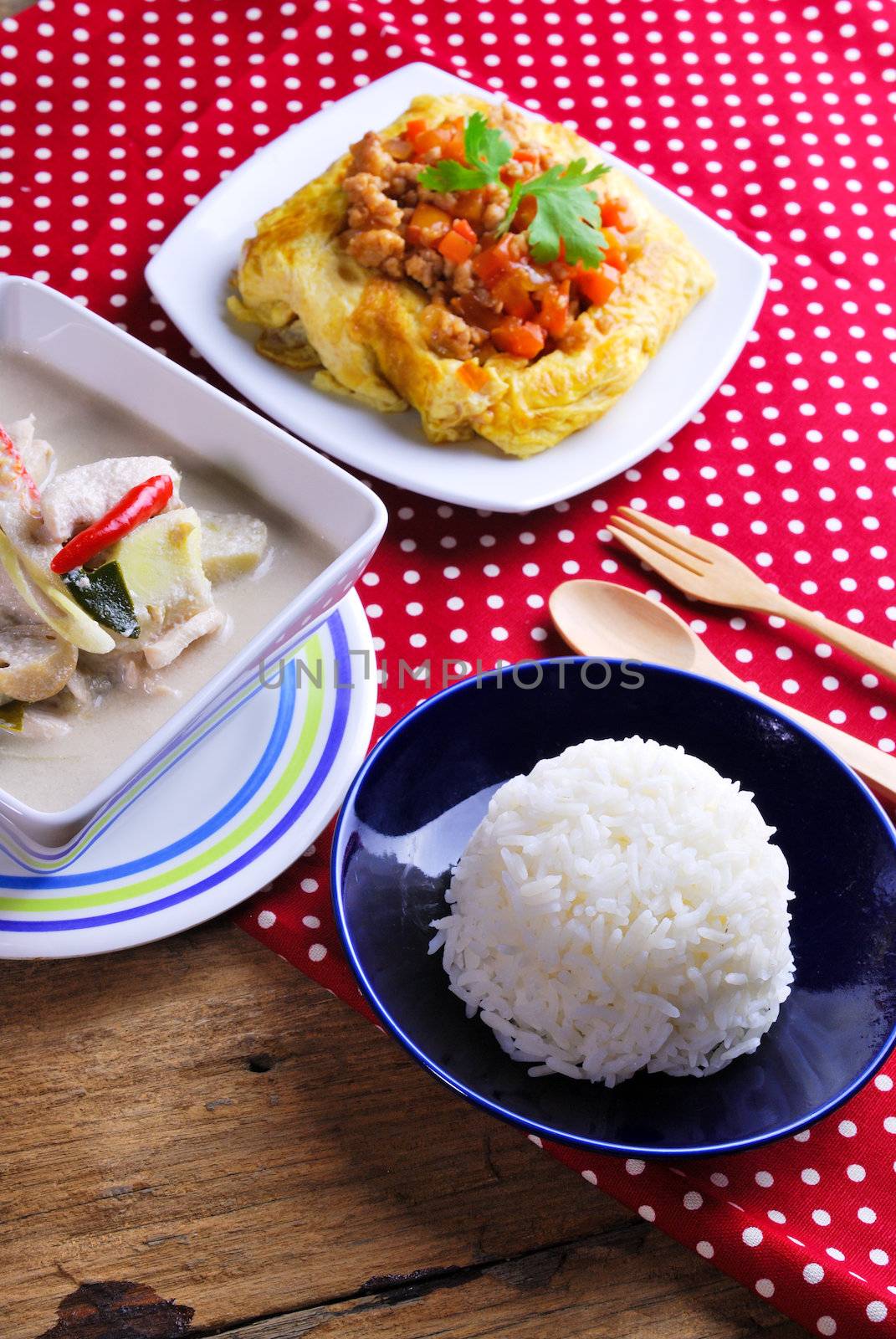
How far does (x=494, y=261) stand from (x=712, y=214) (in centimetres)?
83

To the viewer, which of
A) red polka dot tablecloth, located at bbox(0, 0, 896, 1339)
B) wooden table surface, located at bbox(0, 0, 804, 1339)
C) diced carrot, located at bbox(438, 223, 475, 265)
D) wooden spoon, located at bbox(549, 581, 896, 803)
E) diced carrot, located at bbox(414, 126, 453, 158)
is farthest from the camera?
diced carrot, located at bbox(414, 126, 453, 158)

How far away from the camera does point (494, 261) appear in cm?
247

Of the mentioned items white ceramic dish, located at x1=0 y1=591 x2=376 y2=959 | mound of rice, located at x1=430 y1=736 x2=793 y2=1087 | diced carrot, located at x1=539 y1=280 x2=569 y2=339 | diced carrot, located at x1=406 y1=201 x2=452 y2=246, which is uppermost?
diced carrot, located at x1=406 y1=201 x2=452 y2=246

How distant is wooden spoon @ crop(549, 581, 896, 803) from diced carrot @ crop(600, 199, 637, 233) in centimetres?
Answer: 83

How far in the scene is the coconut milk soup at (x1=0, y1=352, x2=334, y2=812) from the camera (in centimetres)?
172

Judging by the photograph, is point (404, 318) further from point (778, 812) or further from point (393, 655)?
point (778, 812)

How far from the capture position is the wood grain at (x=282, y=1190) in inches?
63.1

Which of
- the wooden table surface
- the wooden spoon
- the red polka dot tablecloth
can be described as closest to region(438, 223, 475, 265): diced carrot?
the red polka dot tablecloth

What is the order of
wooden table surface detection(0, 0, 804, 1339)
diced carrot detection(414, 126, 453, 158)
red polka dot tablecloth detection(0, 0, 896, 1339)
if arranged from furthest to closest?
diced carrot detection(414, 126, 453, 158) → red polka dot tablecloth detection(0, 0, 896, 1339) → wooden table surface detection(0, 0, 804, 1339)

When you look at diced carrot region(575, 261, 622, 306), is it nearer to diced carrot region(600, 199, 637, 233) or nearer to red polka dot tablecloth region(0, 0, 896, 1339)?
diced carrot region(600, 199, 637, 233)

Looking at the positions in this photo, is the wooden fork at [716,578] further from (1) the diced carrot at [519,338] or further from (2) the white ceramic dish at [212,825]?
(2) the white ceramic dish at [212,825]

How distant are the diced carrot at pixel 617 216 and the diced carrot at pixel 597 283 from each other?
126 millimetres

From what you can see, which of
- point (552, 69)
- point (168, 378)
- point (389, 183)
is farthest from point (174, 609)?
point (552, 69)

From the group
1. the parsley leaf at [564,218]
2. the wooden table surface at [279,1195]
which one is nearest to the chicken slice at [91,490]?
the wooden table surface at [279,1195]
